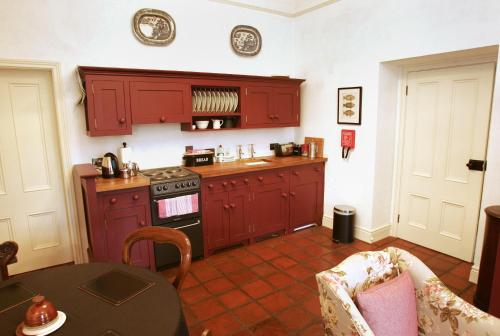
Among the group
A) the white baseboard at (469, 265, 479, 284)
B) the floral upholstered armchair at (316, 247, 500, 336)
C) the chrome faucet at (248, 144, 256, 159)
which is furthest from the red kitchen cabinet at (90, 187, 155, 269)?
the white baseboard at (469, 265, 479, 284)

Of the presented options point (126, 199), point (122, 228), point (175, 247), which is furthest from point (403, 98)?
point (122, 228)

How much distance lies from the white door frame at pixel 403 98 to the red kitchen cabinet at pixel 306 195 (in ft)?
3.09

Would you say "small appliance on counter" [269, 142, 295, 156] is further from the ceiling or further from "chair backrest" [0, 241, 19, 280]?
"chair backrest" [0, 241, 19, 280]

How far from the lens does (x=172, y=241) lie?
1.86m

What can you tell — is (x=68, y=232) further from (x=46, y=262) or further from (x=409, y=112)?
(x=409, y=112)

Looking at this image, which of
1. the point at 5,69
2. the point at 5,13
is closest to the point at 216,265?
the point at 5,69

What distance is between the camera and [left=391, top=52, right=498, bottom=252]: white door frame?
308 centimetres

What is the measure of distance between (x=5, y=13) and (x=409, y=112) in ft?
Result: 13.8

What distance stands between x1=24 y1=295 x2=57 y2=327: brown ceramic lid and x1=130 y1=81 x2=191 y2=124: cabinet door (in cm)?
225

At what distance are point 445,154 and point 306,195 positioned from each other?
66.5 inches

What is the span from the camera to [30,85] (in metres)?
3.07

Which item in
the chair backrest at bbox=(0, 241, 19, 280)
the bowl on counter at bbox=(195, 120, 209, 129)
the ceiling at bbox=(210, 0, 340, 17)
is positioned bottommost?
the chair backrest at bbox=(0, 241, 19, 280)

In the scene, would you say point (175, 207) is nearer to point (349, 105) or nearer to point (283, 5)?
point (349, 105)

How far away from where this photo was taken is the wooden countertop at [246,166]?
3.47 m
